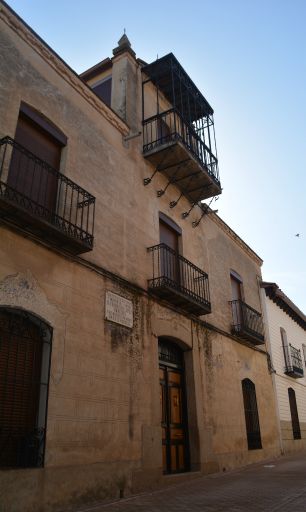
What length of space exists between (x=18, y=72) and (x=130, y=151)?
125 inches

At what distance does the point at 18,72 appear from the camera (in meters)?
7.15

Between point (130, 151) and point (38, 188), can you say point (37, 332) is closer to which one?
point (38, 188)

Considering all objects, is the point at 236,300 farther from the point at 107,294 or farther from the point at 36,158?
the point at 36,158

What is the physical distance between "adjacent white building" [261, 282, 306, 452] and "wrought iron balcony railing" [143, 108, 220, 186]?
673 cm

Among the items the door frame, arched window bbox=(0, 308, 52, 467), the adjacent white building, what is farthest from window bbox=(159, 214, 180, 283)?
the adjacent white building

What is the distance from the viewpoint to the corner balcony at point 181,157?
10.2 metres

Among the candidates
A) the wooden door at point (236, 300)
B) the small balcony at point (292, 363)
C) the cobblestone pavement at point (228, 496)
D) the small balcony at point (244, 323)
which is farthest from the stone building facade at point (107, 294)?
the small balcony at point (292, 363)

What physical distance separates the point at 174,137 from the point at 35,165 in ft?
13.3

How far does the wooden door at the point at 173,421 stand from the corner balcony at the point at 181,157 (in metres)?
4.61

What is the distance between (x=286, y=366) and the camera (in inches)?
680

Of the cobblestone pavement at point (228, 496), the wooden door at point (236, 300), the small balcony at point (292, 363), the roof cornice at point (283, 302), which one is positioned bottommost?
the cobblestone pavement at point (228, 496)

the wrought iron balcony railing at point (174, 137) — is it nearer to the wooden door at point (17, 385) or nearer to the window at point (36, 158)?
the window at point (36, 158)

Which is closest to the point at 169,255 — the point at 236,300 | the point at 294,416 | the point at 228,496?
the point at 236,300

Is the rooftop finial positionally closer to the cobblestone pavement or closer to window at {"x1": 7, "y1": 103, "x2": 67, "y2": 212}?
window at {"x1": 7, "y1": 103, "x2": 67, "y2": 212}
